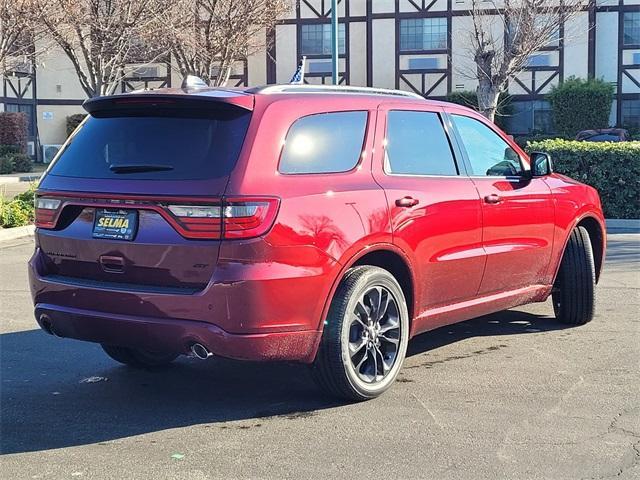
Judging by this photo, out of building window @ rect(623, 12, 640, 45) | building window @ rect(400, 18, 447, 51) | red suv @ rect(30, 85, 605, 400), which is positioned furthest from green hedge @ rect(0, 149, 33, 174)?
red suv @ rect(30, 85, 605, 400)

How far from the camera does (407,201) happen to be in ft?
17.6

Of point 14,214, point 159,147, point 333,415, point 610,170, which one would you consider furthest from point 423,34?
point 333,415

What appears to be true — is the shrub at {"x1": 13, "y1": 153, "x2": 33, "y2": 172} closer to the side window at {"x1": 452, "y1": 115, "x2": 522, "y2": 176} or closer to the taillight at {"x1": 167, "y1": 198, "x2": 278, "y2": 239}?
the side window at {"x1": 452, "y1": 115, "x2": 522, "y2": 176}

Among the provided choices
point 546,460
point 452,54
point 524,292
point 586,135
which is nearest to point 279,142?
point 546,460

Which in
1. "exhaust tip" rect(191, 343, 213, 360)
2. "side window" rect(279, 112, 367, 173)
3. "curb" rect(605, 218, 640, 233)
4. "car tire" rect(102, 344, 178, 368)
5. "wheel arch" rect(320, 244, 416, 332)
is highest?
"side window" rect(279, 112, 367, 173)

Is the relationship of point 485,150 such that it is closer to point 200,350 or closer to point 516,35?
point 200,350

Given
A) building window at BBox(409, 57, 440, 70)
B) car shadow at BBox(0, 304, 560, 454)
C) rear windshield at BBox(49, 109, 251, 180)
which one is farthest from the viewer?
building window at BBox(409, 57, 440, 70)

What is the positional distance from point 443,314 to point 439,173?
0.94 metres

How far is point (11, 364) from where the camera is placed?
6156mm

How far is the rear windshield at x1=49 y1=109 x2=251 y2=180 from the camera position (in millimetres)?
4691

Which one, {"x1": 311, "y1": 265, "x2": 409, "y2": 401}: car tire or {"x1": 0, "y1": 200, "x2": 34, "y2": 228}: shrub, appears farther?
{"x1": 0, "y1": 200, "x2": 34, "y2": 228}: shrub

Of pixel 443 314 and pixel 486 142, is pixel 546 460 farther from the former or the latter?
pixel 486 142

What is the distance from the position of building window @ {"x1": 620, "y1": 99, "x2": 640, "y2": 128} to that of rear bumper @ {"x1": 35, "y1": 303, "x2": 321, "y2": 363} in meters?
31.2

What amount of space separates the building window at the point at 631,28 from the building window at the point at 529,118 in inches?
149
